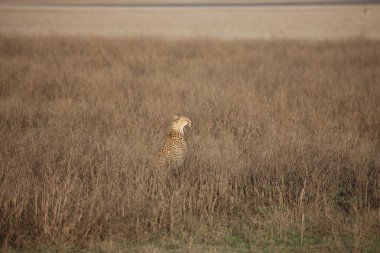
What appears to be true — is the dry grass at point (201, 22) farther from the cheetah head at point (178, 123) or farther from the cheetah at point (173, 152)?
the cheetah at point (173, 152)

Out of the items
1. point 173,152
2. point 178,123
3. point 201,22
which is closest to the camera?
point 173,152

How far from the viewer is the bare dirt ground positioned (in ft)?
69.1

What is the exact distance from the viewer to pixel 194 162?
5.36 m

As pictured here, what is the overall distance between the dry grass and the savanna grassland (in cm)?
1051

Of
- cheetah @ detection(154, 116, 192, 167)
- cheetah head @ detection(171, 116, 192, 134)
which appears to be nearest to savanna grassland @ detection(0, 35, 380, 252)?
cheetah @ detection(154, 116, 192, 167)

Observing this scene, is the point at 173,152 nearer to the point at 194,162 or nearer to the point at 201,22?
the point at 194,162

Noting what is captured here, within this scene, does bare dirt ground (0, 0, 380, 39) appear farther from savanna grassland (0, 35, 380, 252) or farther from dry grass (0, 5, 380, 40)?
savanna grassland (0, 35, 380, 252)

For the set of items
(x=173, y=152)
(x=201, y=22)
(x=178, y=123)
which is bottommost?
(x=173, y=152)

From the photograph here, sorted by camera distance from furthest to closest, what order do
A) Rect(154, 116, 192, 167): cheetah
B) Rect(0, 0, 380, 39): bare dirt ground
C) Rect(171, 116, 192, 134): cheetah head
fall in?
Rect(0, 0, 380, 39): bare dirt ground
Rect(171, 116, 192, 134): cheetah head
Rect(154, 116, 192, 167): cheetah

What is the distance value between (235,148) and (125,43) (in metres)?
10.4

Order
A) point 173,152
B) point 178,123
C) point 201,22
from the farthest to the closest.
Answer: point 201,22 → point 178,123 → point 173,152

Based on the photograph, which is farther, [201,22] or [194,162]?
[201,22]

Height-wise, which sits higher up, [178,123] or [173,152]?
[178,123]

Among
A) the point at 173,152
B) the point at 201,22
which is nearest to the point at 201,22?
the point at 201,22
